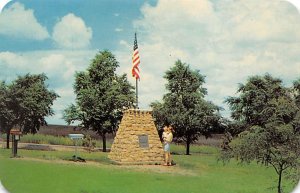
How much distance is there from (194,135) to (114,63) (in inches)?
51.2

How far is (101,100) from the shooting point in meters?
9.91

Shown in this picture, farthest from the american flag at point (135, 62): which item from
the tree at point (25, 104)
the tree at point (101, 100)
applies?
the tree at point (25, 104)

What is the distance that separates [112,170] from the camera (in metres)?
9.84

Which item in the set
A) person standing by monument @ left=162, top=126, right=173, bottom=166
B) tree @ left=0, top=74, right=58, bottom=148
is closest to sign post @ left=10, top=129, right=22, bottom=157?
tree @ left=0, top=74, right=58, bottom=148

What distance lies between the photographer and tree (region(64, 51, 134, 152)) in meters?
9.88

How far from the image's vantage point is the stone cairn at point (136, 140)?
988 cm

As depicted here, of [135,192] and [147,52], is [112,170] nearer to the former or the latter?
[135,192]

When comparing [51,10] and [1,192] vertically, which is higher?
[51,10]

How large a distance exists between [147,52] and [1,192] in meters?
2.43

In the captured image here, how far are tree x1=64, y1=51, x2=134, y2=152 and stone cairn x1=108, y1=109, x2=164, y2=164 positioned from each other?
0.11 m

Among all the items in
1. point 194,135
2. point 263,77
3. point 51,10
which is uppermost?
point 51,10

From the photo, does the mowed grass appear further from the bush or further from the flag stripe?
the flag stripe

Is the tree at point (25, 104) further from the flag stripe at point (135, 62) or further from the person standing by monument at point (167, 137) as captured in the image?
the person standing by monument at point (167, 137)

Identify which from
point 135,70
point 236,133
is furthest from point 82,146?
point 236,133
